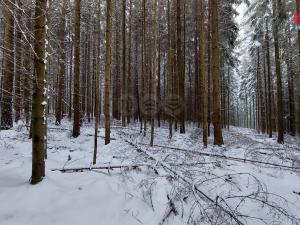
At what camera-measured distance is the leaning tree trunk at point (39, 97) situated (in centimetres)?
450

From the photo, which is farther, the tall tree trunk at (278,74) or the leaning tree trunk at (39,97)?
the tall tree trunk at (278,74)

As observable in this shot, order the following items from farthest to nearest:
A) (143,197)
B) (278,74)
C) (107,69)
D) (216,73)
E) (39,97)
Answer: (278,74)
(216,73)
(107,69)
(39,97)
(143,197)

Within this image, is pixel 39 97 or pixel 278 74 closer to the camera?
pixel 39 97

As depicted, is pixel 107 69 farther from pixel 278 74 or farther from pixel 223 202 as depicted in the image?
pixel 278 74

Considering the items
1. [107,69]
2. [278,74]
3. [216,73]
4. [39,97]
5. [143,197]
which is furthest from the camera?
[278,74]

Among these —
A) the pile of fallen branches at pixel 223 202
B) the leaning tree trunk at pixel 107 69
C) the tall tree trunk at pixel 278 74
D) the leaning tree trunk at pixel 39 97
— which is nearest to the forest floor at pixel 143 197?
the pile of fallen branches at pixel 223 202

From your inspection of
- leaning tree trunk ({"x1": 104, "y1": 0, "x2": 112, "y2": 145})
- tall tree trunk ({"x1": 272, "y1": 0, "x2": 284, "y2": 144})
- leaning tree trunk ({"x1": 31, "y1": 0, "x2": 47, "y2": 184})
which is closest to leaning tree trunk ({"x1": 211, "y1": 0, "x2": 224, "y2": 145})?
leaning tree trunk ({"x1": 104, "y1": 0, "x2": 112, "y2": 145})

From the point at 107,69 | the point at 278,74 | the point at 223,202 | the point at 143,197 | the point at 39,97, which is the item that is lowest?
the point at 223,202

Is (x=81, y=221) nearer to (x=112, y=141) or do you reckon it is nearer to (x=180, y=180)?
(x=180, y=180)

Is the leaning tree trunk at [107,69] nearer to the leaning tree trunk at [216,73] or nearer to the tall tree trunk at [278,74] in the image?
the leaning tree trunk at [216,73]

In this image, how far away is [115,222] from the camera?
3338mm

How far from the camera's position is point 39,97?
4.57 metres

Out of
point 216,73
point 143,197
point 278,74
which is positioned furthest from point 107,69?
point 278,74

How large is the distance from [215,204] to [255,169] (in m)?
3.35
